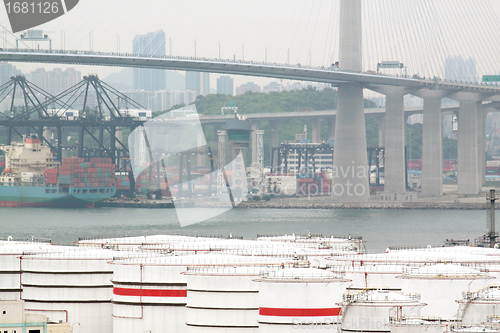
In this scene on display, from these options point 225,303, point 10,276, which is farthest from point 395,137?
point 225,303

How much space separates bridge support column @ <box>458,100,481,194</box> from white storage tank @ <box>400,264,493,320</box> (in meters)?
69.2

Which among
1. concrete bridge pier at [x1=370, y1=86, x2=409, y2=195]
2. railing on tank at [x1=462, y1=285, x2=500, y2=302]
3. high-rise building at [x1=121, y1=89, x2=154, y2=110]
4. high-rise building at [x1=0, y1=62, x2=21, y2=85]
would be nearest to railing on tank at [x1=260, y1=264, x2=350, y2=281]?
railing on tank at [x1=462, y1=285, x2=500, y2=302]

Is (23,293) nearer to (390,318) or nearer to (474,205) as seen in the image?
(390,318)

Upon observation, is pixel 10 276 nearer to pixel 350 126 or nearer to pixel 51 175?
pixel 350 126

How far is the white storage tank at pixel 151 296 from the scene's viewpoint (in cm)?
2170

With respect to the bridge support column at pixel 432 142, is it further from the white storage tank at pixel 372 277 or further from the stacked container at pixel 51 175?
the white storage tank at pixel 372 277

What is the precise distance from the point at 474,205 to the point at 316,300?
63.8m

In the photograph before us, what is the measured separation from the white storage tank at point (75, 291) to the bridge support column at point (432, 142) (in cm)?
6434

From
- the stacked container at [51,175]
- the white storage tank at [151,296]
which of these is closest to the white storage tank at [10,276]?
the white storage tank at [151,296]

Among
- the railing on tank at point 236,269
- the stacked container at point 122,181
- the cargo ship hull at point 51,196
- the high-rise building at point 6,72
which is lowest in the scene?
the railing on tank at point 236,269

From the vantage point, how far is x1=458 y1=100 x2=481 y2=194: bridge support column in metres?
86.9

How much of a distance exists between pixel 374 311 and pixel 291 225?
134ft

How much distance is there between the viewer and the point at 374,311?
16.9 meters

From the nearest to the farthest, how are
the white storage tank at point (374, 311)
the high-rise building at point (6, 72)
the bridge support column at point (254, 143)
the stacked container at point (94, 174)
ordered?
the white storage tank at point (374, 311) < the stacked container at point (94, 174) < the bridge support column at point (254, 143) < the high-rise building at point (6, 72)
